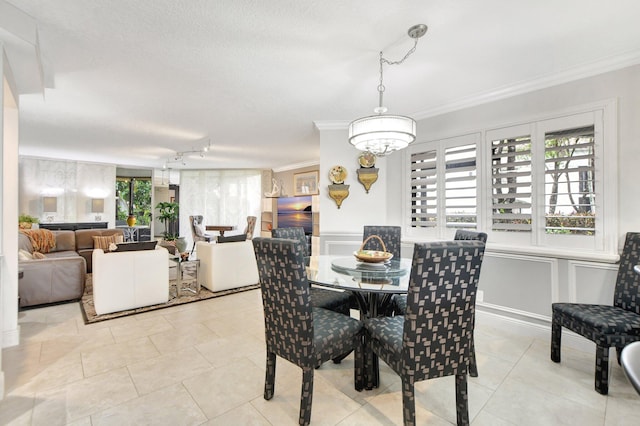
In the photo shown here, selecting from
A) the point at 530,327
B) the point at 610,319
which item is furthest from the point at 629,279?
the point at 530,327

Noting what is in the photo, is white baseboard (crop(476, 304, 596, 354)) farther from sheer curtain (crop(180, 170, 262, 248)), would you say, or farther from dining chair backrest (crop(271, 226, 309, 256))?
Result: sheer curtain (crop(180, 170, 262, 248))

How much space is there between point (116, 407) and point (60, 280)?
9.23ft

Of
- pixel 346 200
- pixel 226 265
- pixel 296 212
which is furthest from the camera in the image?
pixel 296 212

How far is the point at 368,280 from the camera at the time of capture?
203cm

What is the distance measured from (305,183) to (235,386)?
598 centimetres

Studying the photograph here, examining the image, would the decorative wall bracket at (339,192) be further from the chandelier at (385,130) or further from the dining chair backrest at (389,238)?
the chandelier at (385,130)

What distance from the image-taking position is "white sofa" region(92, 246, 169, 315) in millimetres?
3326

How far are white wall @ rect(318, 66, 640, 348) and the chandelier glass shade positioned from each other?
1.55 m

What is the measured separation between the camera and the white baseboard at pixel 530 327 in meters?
2.60

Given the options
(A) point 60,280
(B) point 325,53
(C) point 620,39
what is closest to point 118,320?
(A) point 60,280

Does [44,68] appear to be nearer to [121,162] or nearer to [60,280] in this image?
[60,280]

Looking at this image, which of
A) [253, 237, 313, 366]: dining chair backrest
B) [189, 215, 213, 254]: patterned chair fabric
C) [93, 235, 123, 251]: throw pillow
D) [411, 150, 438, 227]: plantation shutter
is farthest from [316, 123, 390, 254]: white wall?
[189, 215, 213, 254]: patterned chair fabric

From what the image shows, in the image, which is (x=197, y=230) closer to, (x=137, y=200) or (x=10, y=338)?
(x=137, y=200)

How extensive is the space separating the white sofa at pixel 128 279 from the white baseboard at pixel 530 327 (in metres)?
3.88
